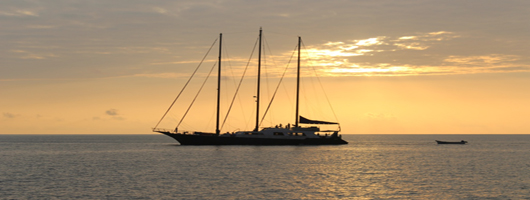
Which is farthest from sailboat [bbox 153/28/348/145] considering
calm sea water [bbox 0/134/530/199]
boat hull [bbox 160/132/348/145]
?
calm sea water [bbox 0/134/530/199]

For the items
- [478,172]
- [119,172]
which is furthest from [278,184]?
[478,172]

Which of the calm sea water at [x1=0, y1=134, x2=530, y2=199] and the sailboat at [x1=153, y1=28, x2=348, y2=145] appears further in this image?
the sailboat at [x1=153, y1=28, x2=348, y2=145]

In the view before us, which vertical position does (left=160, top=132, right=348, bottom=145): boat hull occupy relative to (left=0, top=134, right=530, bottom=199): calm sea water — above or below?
above

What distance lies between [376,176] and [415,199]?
63.3 ft

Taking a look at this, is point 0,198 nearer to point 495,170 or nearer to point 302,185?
point 302,185

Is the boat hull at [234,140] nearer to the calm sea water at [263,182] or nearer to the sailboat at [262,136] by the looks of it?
the sailboat at [262,136]

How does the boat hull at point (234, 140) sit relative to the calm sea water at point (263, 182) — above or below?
above

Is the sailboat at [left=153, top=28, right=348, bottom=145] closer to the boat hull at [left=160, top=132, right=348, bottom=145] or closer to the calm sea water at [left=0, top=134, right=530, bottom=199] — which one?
the boat hull at [left=160, top=132, right=348, bottom=145]

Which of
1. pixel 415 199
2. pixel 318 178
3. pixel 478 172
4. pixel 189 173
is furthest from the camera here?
pixel 478 172

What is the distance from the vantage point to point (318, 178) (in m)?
63.2

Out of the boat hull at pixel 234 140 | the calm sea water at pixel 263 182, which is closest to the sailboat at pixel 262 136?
the boat hull at pixel 234 140

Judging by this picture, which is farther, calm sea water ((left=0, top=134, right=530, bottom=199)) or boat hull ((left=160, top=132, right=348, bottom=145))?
boat hull ((left=160, top=132, right=348, bottom=145))

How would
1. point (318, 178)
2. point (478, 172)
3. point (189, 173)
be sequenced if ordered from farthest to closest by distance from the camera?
point (478, 172) < point (189, 173) < point (318, 178)

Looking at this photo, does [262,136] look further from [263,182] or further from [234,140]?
[263,182]
